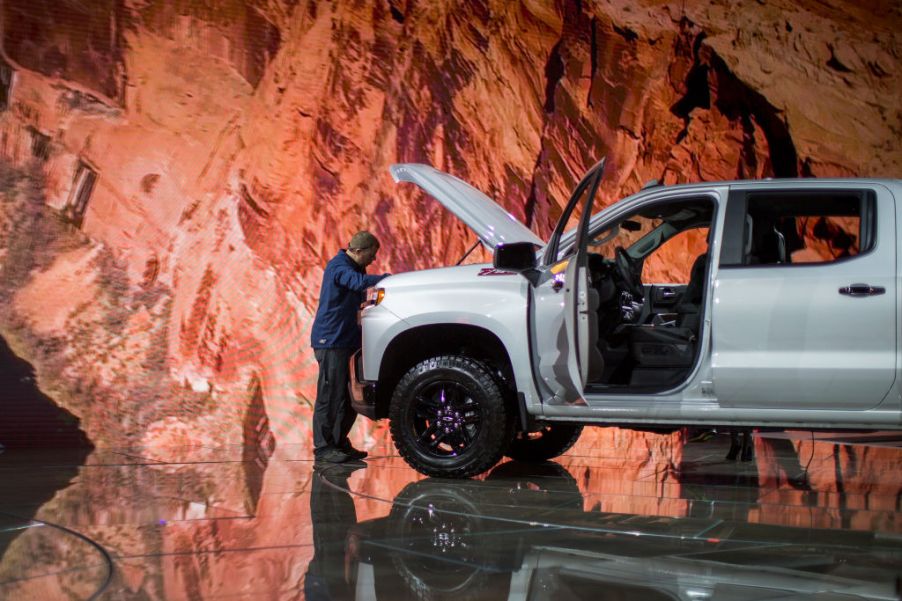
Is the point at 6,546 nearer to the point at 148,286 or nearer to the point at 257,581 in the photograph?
the point at 257,581

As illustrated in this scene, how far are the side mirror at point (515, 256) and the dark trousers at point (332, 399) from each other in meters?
1.84

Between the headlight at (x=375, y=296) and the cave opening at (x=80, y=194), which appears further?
the cave opening at (x=80, y=194)

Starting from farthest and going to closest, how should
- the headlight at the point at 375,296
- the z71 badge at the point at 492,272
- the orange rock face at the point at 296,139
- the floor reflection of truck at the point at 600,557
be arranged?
the orange rock face at the point at 296,139
the headlight at the point at 375,296
the z71 badge at the point at 492,272
the floor reflection of truck at the point at 600,557

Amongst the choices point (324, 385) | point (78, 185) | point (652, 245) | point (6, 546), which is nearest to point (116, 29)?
point (78, 185)

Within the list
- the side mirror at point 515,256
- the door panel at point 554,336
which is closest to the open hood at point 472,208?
the side mirror at point 515,256

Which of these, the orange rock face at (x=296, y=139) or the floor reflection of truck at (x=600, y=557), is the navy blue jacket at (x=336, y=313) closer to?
the floor reflection of truck at (x=600, y=557)

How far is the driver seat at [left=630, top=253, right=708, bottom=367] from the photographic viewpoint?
202 inches

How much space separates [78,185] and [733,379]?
20.7 feet

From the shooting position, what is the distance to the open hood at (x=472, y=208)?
5.64 metres

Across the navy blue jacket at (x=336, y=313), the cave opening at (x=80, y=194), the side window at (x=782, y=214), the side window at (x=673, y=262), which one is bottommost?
the navy blue jacket at (x=336, y=313)

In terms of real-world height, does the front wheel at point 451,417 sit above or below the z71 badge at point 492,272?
below

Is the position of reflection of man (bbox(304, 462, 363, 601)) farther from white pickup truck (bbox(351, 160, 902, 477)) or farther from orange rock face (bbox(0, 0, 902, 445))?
orange rock face (bbox(0, 0, 902, 445))

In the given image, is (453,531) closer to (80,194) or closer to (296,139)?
(80,194)

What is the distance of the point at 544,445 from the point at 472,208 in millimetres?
1858
